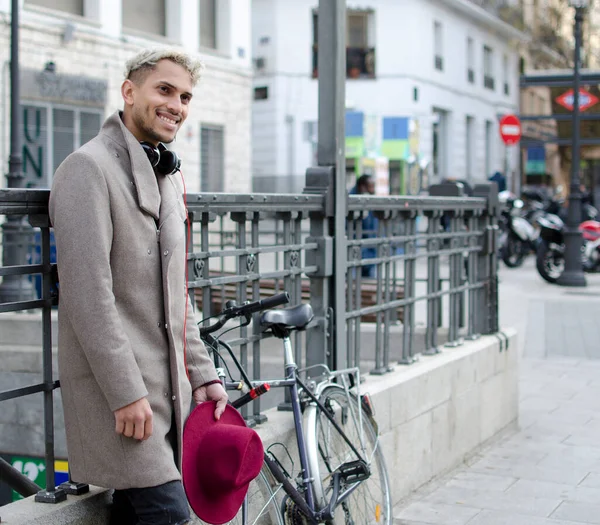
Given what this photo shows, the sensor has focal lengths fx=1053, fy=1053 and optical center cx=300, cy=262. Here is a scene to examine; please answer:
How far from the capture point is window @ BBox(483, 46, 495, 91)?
41.2m

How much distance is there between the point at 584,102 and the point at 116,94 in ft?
31.0

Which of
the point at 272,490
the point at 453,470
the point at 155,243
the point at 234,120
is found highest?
the point at 234,120

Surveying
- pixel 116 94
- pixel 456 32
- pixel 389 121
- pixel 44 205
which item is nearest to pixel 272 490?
pixel 44 205

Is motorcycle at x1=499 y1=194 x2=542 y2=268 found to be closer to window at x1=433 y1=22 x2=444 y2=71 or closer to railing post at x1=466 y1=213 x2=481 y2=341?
railing post at x1=466 y1=213 x2=481 y2=341

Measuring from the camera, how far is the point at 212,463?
3092 millimetres

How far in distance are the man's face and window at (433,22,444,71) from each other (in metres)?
34.1

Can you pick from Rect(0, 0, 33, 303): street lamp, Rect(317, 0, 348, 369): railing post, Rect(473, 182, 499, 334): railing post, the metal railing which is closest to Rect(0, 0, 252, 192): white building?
Rect(0, 0, 33, 303): street lamp

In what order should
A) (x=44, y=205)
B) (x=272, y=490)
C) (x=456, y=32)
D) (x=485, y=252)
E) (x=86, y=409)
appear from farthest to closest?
(x=456, y=32) → (x=485, y=252) → (x=272, y=490) → (x=44, y=205) → (x=86, y=409)

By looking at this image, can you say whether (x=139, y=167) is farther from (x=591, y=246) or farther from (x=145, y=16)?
(x=145, y=16)

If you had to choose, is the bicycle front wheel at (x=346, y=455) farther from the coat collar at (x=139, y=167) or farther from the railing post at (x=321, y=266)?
the coat collar at (x=139, y=167)

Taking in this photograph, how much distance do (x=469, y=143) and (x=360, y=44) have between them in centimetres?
726

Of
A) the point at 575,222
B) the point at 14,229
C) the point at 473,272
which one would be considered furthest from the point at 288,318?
the point at 575,222

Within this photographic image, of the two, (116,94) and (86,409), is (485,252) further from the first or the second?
(116,94)

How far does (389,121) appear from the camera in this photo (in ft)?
105
